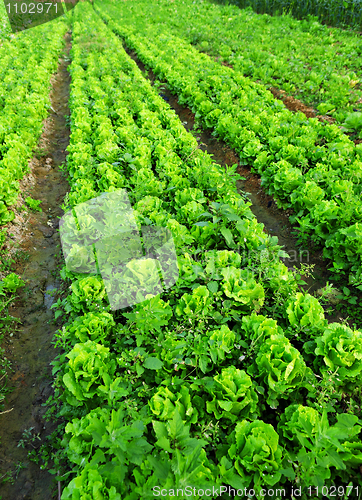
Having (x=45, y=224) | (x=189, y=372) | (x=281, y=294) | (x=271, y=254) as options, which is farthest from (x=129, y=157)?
Result: (x=189, y=372)

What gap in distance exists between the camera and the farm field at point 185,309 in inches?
84.3

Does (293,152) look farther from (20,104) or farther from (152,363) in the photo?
(20,104)

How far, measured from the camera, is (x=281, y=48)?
11.7 m

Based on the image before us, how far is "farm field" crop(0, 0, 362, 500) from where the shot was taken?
2141 millimetres

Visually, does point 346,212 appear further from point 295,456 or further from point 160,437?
point 160,437

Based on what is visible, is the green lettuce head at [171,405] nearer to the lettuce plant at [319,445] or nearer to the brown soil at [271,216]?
the lettuce plant at [319,445]

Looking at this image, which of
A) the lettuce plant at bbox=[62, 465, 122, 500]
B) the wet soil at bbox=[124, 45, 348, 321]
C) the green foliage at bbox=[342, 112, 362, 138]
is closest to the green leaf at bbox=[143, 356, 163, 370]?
the lettuce plant at bbox=[62, 465, 122, 500]

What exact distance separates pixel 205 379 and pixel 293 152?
480 cm

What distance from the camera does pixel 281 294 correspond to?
11.2 ft

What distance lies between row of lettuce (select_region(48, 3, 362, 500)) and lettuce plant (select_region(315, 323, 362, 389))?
12 mm

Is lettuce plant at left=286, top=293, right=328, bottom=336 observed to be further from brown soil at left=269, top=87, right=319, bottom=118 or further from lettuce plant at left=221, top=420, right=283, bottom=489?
brown soil at left=269, top=87, right=319, bottom=118

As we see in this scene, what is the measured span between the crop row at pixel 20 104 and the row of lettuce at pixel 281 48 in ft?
22.2

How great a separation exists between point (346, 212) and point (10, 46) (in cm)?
1728

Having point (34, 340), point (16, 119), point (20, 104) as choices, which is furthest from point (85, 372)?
point (20, 104)
